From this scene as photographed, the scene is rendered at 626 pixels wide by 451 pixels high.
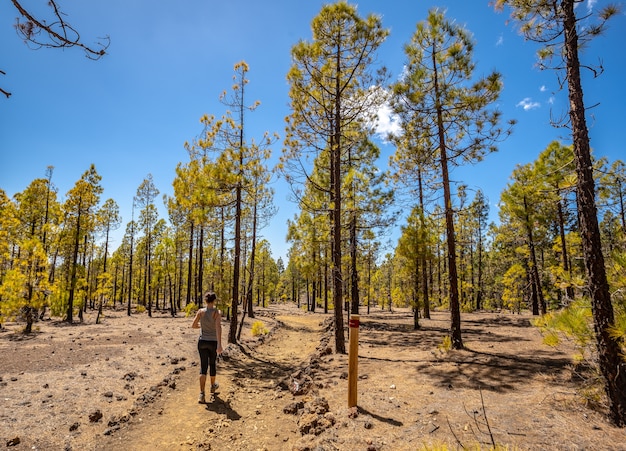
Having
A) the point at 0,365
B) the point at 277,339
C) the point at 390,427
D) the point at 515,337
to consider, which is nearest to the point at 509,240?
the point at 515,337

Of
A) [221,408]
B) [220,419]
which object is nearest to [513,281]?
[221,408]

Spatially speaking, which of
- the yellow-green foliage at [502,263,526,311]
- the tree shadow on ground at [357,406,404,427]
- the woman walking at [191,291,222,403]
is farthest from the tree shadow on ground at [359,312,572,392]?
the yellow-green foliage at [502,263,526,311]

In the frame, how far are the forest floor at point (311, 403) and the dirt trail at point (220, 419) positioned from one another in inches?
1.0

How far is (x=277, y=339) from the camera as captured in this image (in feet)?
50.8

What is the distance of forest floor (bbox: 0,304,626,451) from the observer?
3943 mm

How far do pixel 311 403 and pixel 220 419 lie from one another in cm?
157

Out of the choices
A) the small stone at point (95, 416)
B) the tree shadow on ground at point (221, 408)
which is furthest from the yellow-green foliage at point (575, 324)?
the small stone at point (95, 416)

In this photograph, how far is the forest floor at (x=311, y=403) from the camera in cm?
394

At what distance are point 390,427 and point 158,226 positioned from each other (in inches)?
1237

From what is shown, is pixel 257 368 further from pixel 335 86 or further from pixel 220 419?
pixel 335 86

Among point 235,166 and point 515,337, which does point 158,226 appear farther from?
point 515,337

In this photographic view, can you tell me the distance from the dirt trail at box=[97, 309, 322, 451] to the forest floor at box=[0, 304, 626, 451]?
0.08 ft

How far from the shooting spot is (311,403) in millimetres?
5680

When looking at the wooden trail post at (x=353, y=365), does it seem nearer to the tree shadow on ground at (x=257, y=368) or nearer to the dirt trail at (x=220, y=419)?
the dirt trail at (x=220, y=419)
